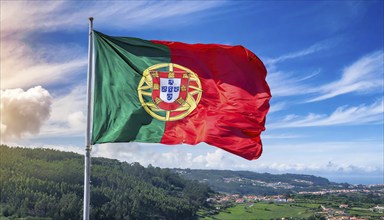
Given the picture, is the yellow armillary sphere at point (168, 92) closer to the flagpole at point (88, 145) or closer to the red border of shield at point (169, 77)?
the red border of shield at point (169, 77)

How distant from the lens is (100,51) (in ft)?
38.5

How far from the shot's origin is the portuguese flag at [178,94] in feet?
38.1

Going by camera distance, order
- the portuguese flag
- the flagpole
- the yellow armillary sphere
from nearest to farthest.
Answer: the flagpole < the portuguese flag < the yellow armillary sphere

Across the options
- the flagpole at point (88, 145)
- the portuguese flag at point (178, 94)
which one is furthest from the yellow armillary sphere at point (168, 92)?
the flagpole at point (88, 145)

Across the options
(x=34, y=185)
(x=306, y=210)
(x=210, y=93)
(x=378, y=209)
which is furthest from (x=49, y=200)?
(x=210, y=93)

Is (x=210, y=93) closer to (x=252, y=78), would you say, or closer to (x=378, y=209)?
(x=252, y=78)

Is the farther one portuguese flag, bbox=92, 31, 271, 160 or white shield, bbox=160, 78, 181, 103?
white shield, bbox=160, 78, 181, 103

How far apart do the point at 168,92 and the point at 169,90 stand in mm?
70

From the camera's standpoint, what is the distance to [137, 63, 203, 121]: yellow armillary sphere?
12.0m

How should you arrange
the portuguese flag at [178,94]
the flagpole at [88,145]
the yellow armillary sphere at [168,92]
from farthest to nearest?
the yellow armillary sphere at [168,92] → the portuguese flag at [178,94] → the flagpole at [88,145]

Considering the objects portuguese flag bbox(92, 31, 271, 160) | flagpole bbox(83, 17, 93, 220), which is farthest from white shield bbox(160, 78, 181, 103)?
flagpole bbox(83, 17, 93, 220)

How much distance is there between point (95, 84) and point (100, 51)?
36.4 inches

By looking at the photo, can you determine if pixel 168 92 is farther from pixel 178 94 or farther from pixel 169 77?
pixel 169 77

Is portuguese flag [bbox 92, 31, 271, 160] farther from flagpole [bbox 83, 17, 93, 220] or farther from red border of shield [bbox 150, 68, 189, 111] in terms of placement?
flagpole [bbox 83, 17, 93, 220]
